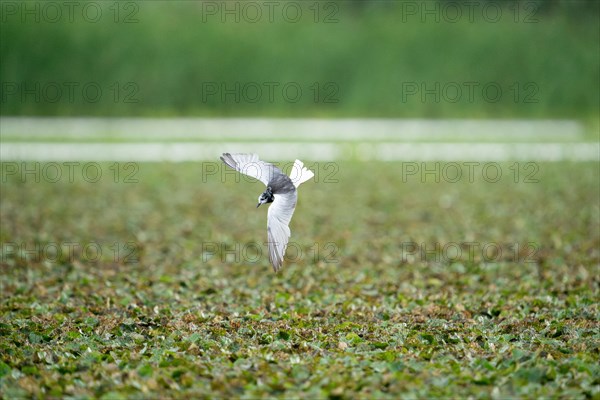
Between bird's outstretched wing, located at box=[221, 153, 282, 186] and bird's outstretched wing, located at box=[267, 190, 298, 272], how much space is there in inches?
5.5

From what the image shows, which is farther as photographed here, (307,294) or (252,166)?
(307,294)

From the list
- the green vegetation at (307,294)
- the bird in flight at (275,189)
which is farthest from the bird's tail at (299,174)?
the green vegetation at (307,294)

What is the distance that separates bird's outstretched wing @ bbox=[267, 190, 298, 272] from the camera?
15.0 ft

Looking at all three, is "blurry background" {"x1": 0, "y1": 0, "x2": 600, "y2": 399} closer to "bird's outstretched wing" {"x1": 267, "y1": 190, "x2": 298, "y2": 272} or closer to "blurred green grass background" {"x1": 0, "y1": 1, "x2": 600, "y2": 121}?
"blurred green grass background" {"x1": 0, "y1": 1, "x2": 600, "y2": 121}

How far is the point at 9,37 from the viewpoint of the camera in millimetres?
16453

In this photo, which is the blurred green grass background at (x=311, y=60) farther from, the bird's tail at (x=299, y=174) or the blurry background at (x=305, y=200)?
the bird's tail at (x=299, y=174)

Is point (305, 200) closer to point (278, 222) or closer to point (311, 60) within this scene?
point (278, 222)

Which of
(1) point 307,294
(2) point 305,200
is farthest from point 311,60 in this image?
(1) point 307,294

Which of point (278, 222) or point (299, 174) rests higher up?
point (299, 174)

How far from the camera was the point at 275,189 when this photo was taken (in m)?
4.55

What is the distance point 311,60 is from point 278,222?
1299cm

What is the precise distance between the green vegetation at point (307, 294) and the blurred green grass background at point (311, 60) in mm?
5880

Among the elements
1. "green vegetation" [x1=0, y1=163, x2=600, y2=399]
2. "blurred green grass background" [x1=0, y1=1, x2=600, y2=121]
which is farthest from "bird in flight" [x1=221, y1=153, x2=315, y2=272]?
"blurred green grass background" [x1=0, y1=1, x2=600, y2=121]

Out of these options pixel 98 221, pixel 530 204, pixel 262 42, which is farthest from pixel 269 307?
pixel 262 42
